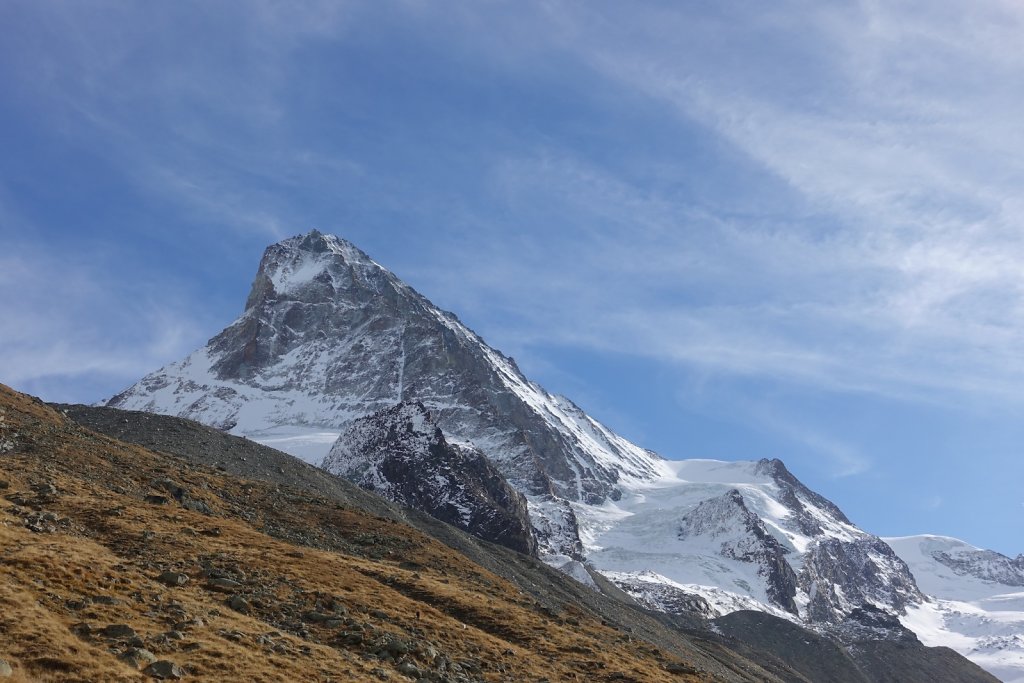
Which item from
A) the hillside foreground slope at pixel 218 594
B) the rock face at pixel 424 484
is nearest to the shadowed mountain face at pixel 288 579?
the hillside foreground slope at pixel 218 594

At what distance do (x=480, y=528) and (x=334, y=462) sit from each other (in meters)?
32.2

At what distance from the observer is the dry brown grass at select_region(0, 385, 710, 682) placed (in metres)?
38.9

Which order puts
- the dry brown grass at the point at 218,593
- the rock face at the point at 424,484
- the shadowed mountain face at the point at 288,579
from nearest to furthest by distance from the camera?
1. the dry brown grass at the point at 218,593
2. the shadowed mountain face at the point at 288,579
3. the rock face at the point at 424,484

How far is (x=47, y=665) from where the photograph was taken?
113 ft

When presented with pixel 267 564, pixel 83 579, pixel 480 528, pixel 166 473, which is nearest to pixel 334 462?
pixel 480 528

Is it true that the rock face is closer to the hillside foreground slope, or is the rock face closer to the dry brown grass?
the dry brown grass

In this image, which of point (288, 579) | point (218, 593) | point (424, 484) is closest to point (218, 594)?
point (218, 593)

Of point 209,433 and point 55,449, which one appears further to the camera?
point 209,433

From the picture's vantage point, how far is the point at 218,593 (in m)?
49.4

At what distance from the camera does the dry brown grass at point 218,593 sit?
128 ft

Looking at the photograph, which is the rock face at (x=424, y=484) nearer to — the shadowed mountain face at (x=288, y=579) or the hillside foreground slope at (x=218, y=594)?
the shadowed mountain face at (x=288, y=579)

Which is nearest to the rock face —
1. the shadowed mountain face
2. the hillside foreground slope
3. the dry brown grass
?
the shadowed mountain face

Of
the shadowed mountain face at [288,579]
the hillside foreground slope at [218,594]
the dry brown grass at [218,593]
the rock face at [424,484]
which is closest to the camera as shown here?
the hillside foreground slope at [218,594]

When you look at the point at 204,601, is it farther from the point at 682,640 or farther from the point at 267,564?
the point at 682,640
